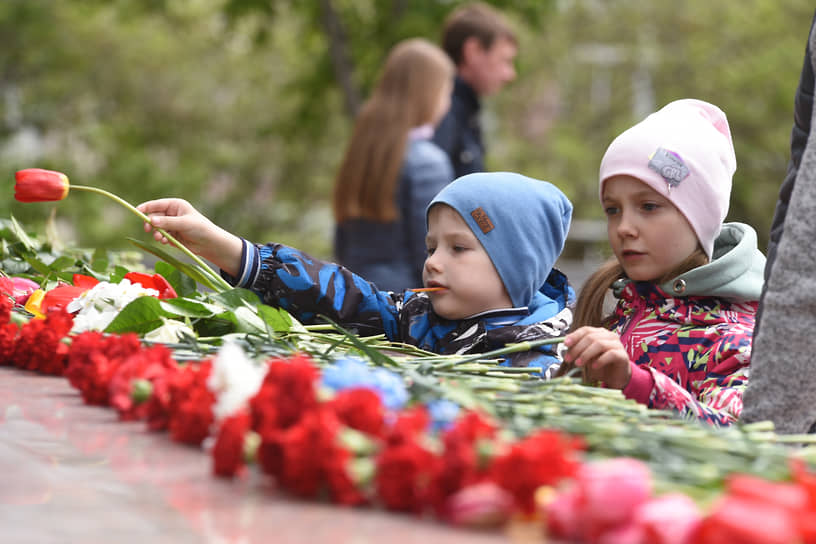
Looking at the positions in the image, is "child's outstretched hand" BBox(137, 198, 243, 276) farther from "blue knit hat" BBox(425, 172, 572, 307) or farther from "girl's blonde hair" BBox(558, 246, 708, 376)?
"girl's blonde hair" BBox(558, 246, 708, 376)

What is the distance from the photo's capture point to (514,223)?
107 inches

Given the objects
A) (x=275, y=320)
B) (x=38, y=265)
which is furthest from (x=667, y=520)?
(x=38, y=265)

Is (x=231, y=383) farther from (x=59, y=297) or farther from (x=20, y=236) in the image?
(x=20, y=236)

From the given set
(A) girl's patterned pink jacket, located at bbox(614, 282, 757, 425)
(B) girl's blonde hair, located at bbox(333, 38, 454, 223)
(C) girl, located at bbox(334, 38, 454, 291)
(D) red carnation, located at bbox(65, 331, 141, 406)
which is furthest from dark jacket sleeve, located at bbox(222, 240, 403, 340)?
(B) girl's blonde hair, located at bbox(333, 38, 454, 223)

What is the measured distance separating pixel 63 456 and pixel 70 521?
27 centimetres

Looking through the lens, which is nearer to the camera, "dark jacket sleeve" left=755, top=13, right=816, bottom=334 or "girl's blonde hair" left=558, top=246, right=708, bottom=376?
"dark jacket sleeve" left=755, top=13, right=816, bottom=334

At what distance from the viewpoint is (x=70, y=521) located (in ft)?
3.62

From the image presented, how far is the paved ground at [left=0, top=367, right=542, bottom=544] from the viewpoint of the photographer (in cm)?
105

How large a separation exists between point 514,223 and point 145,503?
1725mm

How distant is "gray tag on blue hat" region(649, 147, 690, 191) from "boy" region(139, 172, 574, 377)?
0.32m

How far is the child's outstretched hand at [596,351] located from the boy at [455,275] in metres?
0.50

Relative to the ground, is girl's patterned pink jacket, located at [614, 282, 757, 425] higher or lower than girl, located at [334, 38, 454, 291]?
lower

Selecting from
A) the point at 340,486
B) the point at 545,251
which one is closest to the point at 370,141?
the point at 545,251

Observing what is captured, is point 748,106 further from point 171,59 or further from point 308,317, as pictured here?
point 308,317
